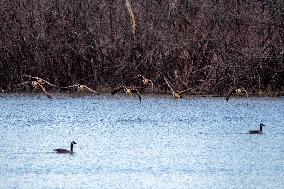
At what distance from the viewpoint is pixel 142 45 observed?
1374 inches

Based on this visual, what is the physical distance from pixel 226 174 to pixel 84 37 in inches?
701

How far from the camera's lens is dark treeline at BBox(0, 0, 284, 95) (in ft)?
112

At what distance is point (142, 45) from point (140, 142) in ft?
42.2

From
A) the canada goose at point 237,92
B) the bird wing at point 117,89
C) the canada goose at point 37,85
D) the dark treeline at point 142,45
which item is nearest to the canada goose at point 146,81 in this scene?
the dark treeline at point 142,45

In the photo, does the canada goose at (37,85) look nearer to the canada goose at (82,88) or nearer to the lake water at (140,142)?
the lake water at (140,142)

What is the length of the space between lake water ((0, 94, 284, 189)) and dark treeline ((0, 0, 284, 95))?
1413 mm

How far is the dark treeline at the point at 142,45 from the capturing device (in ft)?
112

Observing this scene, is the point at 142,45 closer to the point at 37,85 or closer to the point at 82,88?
the point at 82,88

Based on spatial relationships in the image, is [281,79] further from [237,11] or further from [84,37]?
[84,37]

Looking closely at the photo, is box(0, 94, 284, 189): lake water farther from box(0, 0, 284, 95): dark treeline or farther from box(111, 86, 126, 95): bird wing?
box(0, 0, 284, 95): dark treeline

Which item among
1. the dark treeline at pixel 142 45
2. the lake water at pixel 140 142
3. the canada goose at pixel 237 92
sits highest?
the dark treeline at pixel 142 45

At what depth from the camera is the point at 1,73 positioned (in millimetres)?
34562

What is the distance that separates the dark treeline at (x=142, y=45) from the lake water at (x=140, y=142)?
4.64ft

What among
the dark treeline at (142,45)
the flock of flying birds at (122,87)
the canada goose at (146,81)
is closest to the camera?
the flock of flying birds at (122,87)
